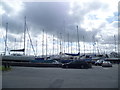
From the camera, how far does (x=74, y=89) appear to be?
10164 millimetres

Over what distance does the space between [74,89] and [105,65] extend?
2580cm

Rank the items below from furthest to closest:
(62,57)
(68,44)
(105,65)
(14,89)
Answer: (68,44) < (62,57) < (105,65) < (14,89)

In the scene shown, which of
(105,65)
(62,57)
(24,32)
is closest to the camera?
(105,65)

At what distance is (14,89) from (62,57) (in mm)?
51271

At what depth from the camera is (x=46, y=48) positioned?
6297 cm

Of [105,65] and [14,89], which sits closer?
[14,89]

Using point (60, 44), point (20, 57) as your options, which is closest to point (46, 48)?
point (60, 44)

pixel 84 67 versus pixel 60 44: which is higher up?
pixel 60 44

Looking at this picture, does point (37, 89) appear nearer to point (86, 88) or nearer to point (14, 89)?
point (14, 89)

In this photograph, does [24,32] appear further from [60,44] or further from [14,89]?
[14,89]

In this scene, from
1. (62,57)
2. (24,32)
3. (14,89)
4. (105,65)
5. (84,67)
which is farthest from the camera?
(62,57)

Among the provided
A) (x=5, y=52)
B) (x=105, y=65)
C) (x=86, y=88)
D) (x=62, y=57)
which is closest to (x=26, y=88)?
(x=86, y=88)

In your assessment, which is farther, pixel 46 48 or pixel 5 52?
pixel 46 48

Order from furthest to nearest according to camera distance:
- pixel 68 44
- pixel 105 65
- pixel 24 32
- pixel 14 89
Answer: pixel 68 44
pixel 24 32
pixel 105 65
pixel 14 89
